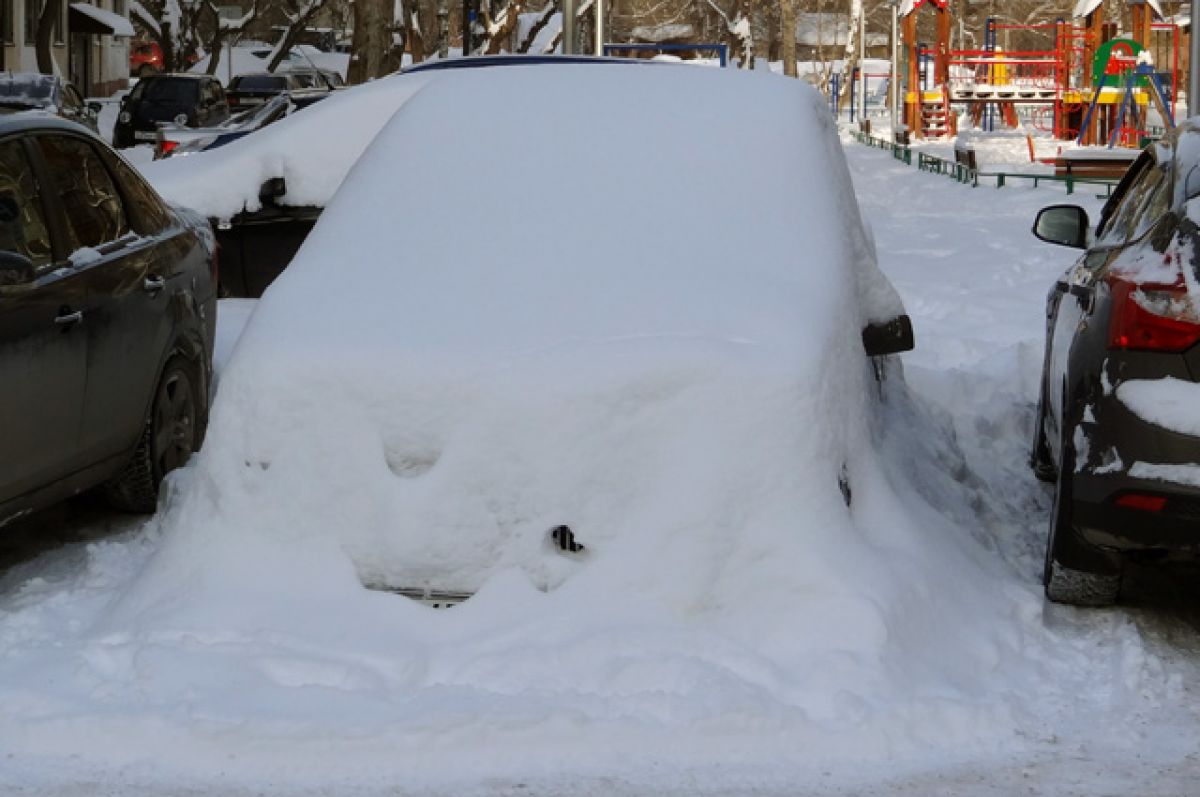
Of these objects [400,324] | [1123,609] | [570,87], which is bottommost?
[1123,609]

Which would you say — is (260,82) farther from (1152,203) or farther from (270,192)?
(1152,203)

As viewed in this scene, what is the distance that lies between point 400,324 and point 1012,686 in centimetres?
194

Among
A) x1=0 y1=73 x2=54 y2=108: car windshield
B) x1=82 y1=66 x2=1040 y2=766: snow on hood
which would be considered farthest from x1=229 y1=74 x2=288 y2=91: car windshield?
x1=82 y1=66 x2=1040 y2=766: snow on hood

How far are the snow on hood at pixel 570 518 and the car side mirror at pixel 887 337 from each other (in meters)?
0.46

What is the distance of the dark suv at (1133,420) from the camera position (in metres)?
5.71

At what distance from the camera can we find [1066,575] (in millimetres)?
6203

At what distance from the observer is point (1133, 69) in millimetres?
39375

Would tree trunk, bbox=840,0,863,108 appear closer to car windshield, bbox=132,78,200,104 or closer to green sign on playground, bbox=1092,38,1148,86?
green sign on playground, bbox=1092,38,1148,86

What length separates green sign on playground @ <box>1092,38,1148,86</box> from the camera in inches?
1474

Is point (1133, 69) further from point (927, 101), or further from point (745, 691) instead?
point (745, 691)

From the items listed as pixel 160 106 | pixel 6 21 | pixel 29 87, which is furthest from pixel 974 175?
pixel 6 21

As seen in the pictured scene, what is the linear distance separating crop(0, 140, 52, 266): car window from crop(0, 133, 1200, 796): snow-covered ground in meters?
1.16

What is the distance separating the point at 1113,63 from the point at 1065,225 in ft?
113

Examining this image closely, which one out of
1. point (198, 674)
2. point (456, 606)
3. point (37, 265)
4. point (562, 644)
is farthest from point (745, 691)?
point (37, 265)
